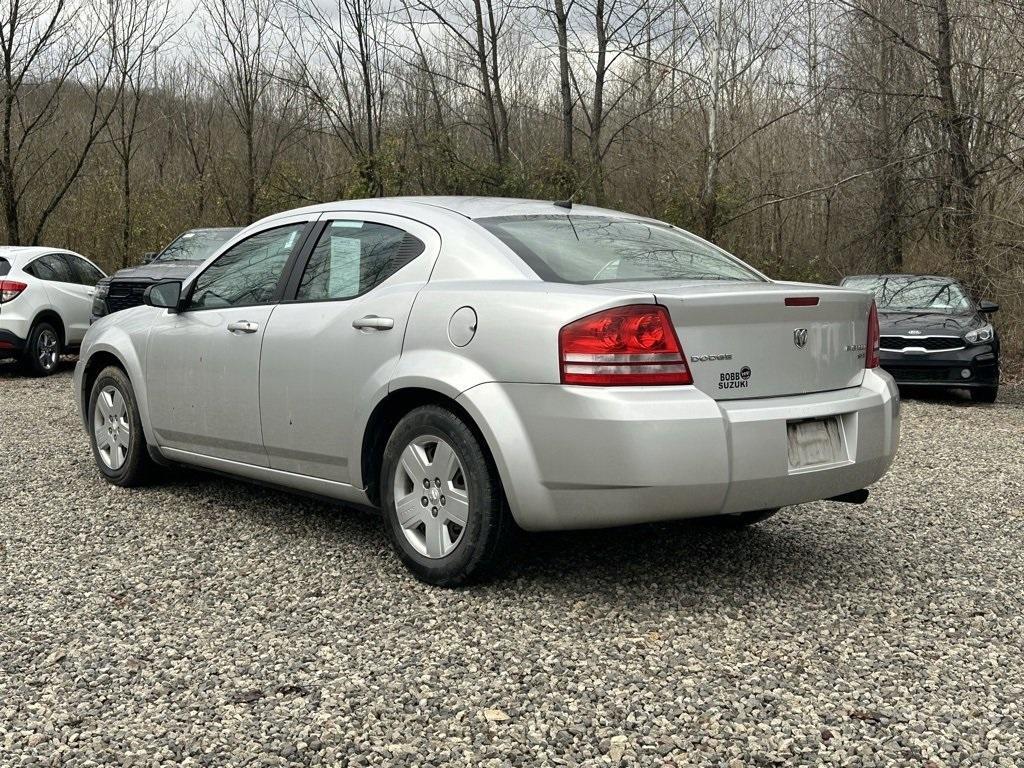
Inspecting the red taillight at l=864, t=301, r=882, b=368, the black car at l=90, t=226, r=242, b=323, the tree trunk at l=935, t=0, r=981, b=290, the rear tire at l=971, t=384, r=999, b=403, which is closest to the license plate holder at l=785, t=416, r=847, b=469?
the red taillight at l=864, t=301, r=882, b=368

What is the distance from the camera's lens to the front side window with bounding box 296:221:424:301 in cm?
461

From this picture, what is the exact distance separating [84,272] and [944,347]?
35.7 feet

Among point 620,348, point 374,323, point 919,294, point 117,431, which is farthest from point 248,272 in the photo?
point 919,294

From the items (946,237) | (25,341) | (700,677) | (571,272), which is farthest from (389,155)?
(700,677)

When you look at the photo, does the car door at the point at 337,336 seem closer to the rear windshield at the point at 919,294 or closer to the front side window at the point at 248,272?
the front side window at the point at 248,272

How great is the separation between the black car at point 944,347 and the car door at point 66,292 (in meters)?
9.48

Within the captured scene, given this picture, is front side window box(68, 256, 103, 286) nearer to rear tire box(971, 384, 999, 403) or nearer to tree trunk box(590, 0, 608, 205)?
tree trunk box(590, 0, 608, 205)

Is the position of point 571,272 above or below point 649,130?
below

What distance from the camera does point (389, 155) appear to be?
61.1ft

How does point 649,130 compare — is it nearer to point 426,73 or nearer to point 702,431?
point 426,73

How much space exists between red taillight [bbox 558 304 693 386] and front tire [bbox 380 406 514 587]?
54 centimetres

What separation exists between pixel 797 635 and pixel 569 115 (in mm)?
18498

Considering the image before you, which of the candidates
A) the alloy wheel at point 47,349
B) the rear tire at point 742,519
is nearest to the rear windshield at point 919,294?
the rear tire at point 742,519

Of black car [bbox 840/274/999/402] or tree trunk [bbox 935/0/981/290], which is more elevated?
tree trunk [bbox 935/0/981/290]
